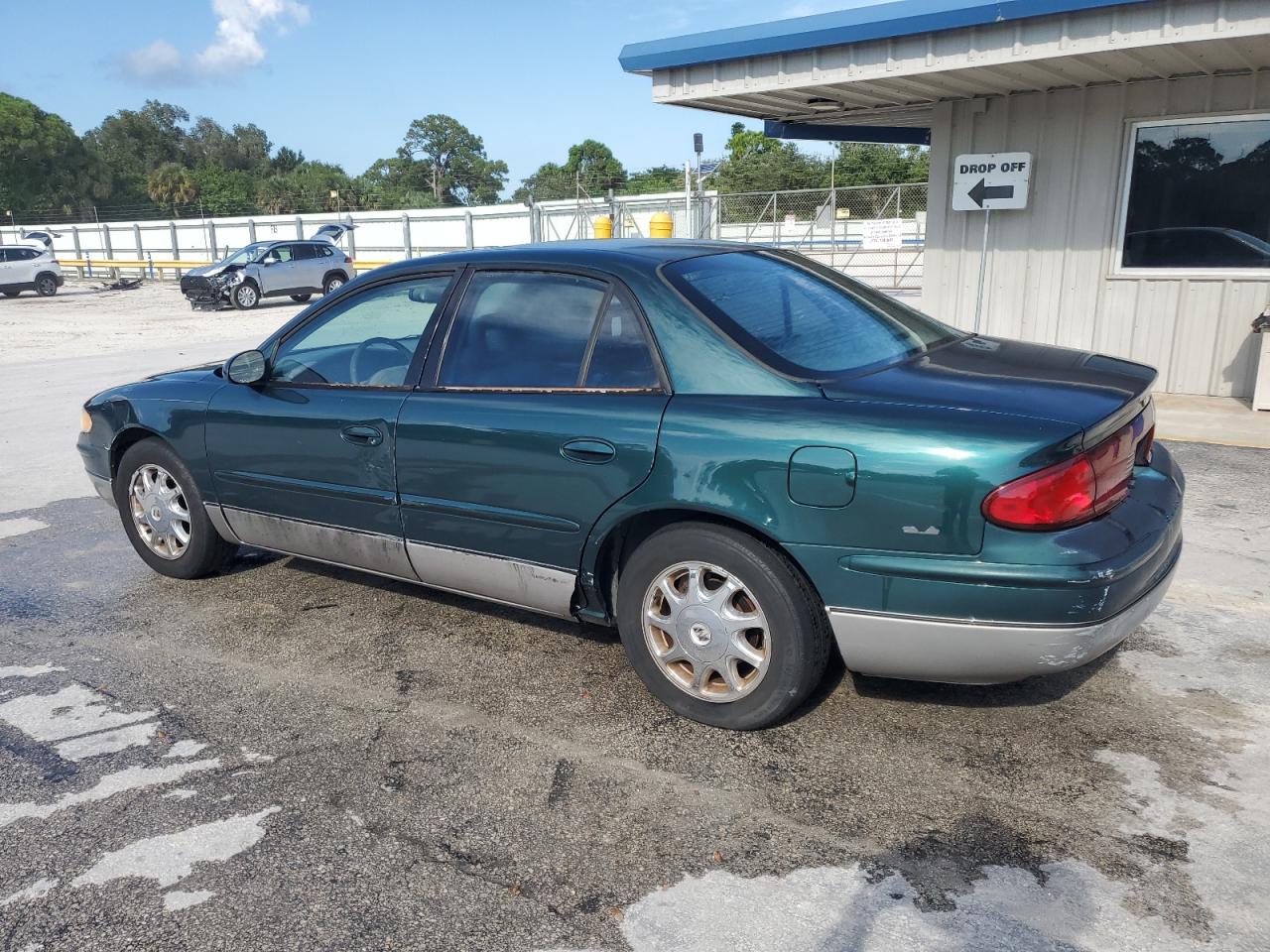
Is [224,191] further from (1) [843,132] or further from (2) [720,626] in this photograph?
(2) [720,626]

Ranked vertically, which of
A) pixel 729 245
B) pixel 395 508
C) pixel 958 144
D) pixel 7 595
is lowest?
pixel 7 595

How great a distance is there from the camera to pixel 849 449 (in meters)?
2.95

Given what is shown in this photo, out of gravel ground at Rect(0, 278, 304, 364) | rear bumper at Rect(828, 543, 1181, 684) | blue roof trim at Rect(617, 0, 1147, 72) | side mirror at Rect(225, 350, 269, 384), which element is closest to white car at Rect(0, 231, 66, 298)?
gravel ground at Rect(0, 278, 304, 364)

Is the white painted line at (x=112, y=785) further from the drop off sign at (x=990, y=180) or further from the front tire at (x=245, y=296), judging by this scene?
the front tire at (x=245, y=296)

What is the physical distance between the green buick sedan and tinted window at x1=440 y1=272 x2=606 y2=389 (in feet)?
0.03

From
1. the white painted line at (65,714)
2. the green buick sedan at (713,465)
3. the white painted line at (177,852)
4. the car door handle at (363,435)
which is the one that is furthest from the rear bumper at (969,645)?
the white painted line at (65,714)

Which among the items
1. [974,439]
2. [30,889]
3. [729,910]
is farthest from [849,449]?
[30,889]

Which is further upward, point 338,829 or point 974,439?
point 974,439

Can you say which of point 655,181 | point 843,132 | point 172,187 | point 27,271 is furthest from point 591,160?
point 843,132

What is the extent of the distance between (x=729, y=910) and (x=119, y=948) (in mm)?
1470

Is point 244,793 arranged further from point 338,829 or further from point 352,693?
point 352,693

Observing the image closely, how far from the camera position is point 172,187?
84438 millimetres

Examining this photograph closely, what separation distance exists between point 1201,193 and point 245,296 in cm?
2170

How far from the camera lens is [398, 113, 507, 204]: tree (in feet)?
367
